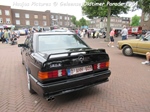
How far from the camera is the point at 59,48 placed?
11.4ft

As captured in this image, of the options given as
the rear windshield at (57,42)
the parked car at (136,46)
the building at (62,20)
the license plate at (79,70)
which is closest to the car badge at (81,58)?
the license plate at (79,70)

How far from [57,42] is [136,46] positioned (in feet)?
18.2

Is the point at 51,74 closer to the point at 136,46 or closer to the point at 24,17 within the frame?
the point at 136,46

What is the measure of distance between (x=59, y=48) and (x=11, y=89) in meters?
1.88

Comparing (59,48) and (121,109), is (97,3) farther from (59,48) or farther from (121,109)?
(121,109)

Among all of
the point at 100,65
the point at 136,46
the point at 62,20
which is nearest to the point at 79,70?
the point at 100,65

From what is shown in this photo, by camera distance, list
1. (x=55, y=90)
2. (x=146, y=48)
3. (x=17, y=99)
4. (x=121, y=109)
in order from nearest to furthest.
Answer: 1. (x=55, y=90)
2. (x=121, y=109)
3. (x=17, y=99)
4. (x=146, y=48)

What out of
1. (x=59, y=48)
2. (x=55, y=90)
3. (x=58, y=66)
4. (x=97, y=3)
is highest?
(x=97, y=3)

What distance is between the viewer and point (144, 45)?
7008mm

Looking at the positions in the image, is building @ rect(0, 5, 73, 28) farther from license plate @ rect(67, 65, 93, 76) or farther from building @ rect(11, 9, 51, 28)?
license plate @ rect(67, 65, 93, 76)

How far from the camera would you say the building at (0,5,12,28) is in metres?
45.8

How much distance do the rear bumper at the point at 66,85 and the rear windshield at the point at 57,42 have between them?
1.09 m

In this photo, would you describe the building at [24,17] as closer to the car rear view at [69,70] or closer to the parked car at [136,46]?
the parked car at [136,46]

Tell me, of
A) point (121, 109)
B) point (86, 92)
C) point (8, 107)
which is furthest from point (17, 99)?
point (121, 109)
